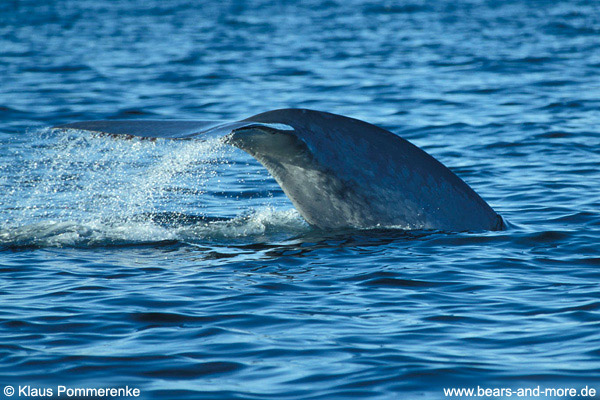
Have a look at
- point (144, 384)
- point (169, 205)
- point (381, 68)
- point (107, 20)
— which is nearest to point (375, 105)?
point (381, 68)

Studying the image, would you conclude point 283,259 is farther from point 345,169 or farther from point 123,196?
point 123,196

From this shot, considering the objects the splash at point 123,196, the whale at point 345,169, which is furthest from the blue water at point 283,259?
the whale at point 345,169

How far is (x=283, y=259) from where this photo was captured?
833 centimetres

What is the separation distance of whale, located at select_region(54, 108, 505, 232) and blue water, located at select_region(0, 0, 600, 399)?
0.88 feet

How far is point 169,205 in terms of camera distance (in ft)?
36.8

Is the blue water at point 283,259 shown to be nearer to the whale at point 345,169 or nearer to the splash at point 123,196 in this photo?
the splash at point 123,196

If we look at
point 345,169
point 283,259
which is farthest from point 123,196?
point 345,169

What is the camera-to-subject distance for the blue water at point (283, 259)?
585 cm

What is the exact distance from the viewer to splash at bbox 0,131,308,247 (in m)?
9.35

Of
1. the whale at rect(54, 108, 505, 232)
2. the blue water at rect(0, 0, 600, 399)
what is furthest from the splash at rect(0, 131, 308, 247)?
the whale at rect(54, 108, 505, 232)

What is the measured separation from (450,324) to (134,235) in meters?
3.85

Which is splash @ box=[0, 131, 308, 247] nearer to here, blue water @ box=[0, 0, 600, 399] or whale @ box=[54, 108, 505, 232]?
blue water @ box=[0, 0, 600, 399]

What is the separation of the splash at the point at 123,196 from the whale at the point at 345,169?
1.13ft

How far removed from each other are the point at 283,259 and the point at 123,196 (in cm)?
408
